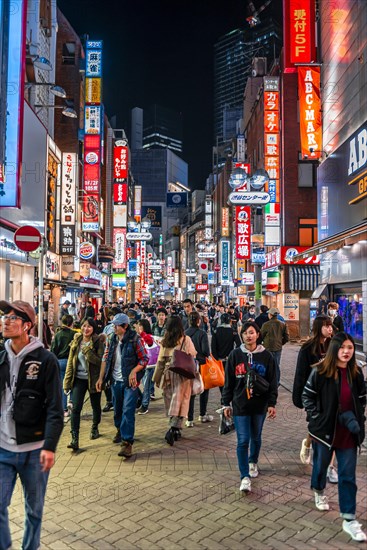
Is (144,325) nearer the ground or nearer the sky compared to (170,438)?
nearer the sky

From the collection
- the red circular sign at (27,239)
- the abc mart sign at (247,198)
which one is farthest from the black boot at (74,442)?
the abc mart sign at (247,198)

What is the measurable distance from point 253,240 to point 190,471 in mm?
30107

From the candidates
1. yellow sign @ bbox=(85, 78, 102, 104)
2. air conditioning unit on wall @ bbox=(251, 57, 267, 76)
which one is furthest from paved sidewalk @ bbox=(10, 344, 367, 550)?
air conditioning unit on wall @ bbox=(251, 57, 267, 76)

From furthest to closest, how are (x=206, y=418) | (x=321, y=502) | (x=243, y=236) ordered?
1. (x=243, y=236)
2. (x=206, y=418)
3. (x=321, y=502)

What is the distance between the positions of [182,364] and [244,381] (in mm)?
1652

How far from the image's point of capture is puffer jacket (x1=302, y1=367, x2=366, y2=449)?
425cm

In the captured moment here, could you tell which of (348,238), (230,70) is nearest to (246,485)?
(348,238)

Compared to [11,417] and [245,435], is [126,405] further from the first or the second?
[11,417]

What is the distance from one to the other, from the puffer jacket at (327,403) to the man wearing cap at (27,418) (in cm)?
234

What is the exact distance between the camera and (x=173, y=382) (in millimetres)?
6977

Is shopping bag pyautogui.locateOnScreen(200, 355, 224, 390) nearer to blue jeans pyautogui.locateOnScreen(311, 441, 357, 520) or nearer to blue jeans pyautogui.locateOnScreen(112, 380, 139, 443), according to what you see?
blue jeans pyautogui.locateOnScreen(112, 380, 139, 443)

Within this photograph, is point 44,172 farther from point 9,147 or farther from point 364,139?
point 364,139

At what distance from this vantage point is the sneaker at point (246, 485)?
5.05 metres

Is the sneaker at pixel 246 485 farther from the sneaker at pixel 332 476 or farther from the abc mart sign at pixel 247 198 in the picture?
the abc mart sign at pixel 247 198
